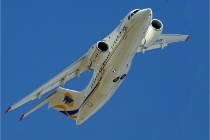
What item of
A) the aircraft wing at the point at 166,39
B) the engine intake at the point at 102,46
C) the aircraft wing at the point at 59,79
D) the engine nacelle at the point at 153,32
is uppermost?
the aircraft wing at the point at 166,39

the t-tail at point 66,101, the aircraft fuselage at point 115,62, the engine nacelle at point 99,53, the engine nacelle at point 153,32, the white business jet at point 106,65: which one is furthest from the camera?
the t-tail at point 66,101

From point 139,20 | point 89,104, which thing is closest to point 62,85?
point 89,104

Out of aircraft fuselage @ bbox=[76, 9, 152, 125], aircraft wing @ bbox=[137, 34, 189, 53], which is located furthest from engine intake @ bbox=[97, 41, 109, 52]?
aircraft wing @ bbox=[137, 34, 189, 53]

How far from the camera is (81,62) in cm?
2492

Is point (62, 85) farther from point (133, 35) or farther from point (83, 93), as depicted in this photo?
point (133, 35)

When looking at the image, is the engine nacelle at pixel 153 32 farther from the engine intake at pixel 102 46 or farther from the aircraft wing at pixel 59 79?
the aircraft wing at pixel 59 79

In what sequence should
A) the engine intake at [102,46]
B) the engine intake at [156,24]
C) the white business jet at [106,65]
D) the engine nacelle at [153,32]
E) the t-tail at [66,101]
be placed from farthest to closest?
the t-tail at [66,101]
the engine intake at [156,24]
the engine nacelle at [153,32]
the engine intake at [102,46]
the white business jet at [106,65]

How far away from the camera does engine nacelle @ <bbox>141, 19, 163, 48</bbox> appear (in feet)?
82.3

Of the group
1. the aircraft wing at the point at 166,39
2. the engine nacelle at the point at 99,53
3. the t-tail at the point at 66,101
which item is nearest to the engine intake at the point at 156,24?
the aircraft wing at the point at 166,39

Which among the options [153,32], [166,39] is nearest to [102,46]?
[153,32]

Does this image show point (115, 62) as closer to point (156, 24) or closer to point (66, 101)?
point (156, 24)

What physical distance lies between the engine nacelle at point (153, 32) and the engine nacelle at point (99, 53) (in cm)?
262

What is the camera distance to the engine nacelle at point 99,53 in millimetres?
23406

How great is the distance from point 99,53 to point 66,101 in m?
5.69
